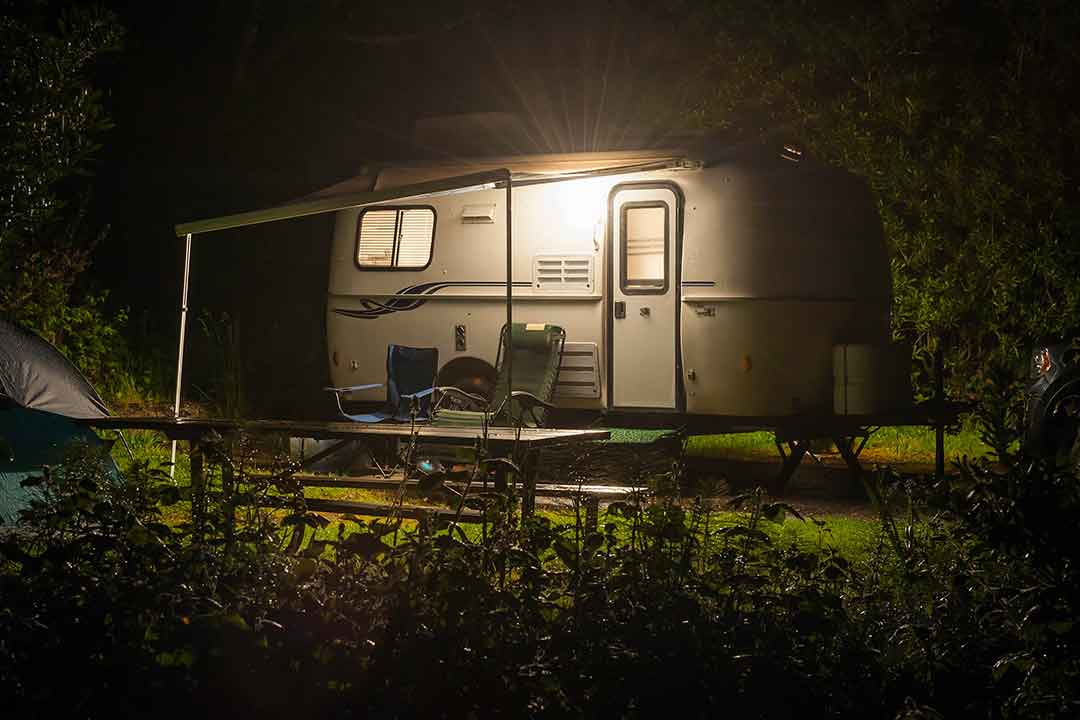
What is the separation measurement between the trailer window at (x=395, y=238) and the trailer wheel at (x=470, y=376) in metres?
0.81

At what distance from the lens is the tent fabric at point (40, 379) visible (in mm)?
8367

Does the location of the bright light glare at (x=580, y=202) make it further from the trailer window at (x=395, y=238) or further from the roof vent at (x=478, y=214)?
the trailer window at (x=395, y=238)

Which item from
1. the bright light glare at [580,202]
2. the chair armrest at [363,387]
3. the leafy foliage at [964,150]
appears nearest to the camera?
the bright light glare at [580,202]

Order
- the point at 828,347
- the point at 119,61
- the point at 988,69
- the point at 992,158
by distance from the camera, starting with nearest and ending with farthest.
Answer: the point at 828,347
the point at 992,158
the point at 988,69
the point at 119,61

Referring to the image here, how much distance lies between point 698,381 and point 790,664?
21.7 ft

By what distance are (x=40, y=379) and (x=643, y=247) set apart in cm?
416

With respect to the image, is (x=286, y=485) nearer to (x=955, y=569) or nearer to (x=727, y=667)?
(x=727, y=667)

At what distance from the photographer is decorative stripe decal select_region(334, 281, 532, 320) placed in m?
10.8

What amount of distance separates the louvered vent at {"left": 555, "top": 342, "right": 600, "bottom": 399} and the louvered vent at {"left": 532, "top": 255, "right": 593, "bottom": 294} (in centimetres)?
41

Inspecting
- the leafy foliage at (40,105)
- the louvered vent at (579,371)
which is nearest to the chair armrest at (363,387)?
the louvered vent at (579,371)

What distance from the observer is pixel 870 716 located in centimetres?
338

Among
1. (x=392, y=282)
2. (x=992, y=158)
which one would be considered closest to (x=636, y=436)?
(x=392, y=282)

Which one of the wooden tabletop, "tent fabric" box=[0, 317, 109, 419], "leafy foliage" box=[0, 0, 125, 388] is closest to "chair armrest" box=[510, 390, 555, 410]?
the wooden tabletop

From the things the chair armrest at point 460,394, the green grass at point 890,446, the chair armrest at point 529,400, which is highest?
the chair armrest at point 460,394
